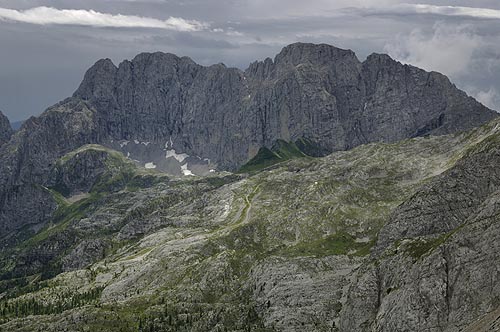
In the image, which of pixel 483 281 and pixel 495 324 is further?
pixel 483 281

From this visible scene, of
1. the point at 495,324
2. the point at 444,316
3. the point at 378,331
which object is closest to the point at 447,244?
the point at 444,316

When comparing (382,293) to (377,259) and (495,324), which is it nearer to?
(377,259)

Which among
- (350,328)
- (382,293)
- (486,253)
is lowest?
(350,328)

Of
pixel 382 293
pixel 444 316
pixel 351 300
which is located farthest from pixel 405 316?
pixel 351 300

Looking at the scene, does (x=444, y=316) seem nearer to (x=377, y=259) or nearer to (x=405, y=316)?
(x=405, y=316)

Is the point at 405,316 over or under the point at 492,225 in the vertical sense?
under

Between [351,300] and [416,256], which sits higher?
[416,256]

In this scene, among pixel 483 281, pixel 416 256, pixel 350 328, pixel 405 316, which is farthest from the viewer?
pixel 350 328

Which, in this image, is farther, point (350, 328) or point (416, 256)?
point (350, 328)

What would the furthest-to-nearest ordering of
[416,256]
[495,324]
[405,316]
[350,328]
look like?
[350,328], [416,256], [405,316], [495,324]
